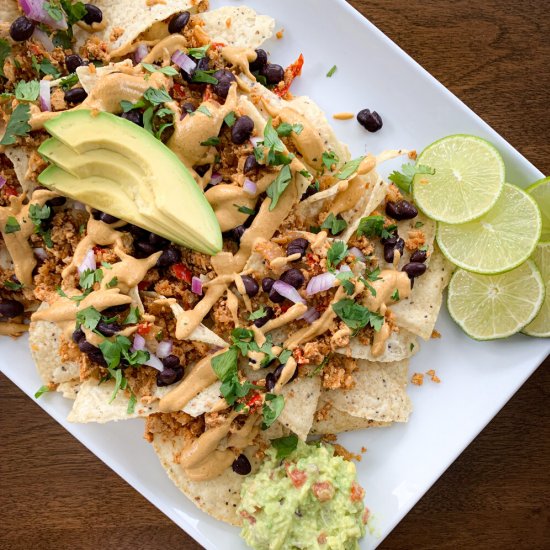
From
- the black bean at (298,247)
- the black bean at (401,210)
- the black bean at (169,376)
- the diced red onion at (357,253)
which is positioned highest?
the black bean at (401,210)

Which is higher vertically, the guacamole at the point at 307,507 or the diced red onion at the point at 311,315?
the diced red onion at the point at 311,315

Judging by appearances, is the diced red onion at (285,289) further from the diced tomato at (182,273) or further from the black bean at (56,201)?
the black bean at (56,201)

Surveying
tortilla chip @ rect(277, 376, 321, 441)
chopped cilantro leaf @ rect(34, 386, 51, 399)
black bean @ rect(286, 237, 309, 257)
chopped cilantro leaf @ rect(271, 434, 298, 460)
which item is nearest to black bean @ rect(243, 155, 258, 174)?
black bean @ rect(286, 237, 309, 257)

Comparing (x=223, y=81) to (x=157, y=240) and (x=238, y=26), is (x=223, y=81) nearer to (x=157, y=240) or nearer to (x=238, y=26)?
(x=238, y=26)

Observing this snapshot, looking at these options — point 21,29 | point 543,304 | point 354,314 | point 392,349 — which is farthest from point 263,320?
point 21,29

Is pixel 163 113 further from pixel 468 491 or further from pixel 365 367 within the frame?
pixel 468 491

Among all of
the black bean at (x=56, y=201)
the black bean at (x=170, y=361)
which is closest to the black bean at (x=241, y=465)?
the black bean at (x=170, y=361)

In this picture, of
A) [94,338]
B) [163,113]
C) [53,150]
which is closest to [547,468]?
[94,338]
